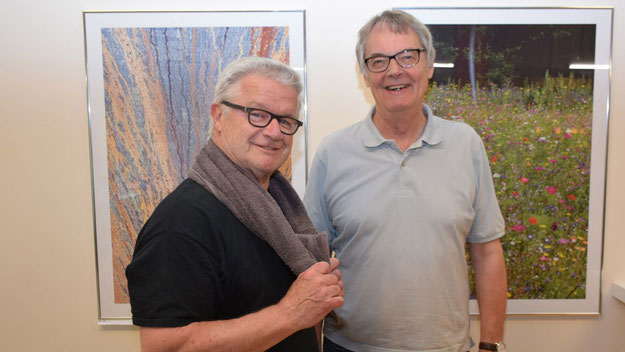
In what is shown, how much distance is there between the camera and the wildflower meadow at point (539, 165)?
1888 mm

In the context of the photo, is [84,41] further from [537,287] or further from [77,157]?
[537,287]

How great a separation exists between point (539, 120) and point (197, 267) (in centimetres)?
170

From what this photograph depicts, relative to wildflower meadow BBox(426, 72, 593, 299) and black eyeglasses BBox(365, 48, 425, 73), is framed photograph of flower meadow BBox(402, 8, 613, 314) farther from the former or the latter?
black eyeglasses BBox(365, 48, 425, 73)

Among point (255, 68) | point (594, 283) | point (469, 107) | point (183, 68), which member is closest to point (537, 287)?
point (594, 283)

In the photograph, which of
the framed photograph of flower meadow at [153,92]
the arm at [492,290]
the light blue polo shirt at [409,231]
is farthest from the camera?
the framed photograph of flower meadow at [153,92]

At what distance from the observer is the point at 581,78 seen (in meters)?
1.87

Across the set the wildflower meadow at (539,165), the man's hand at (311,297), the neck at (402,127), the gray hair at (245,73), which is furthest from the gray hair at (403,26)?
the man's hand at (311,297)

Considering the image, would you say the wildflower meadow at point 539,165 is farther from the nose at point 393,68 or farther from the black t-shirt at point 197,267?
the black t-shirt at point 197,267

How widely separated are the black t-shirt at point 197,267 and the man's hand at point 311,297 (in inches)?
2.5

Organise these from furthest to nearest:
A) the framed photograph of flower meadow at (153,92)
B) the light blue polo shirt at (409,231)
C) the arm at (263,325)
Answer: the framed photograph of flower meadow at (153,92) → the light blue polo shirt at (409,231) → the arm at (263,325)

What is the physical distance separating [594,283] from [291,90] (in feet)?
5.89

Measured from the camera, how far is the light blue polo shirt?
1.31 meters

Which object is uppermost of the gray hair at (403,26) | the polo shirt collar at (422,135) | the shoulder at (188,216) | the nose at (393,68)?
the gray hair at (403,26)

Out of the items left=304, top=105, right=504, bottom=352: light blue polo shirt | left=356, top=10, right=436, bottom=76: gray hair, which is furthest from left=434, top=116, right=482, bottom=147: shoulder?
left=356, top=10, right=436, bottom=76: gray hair
